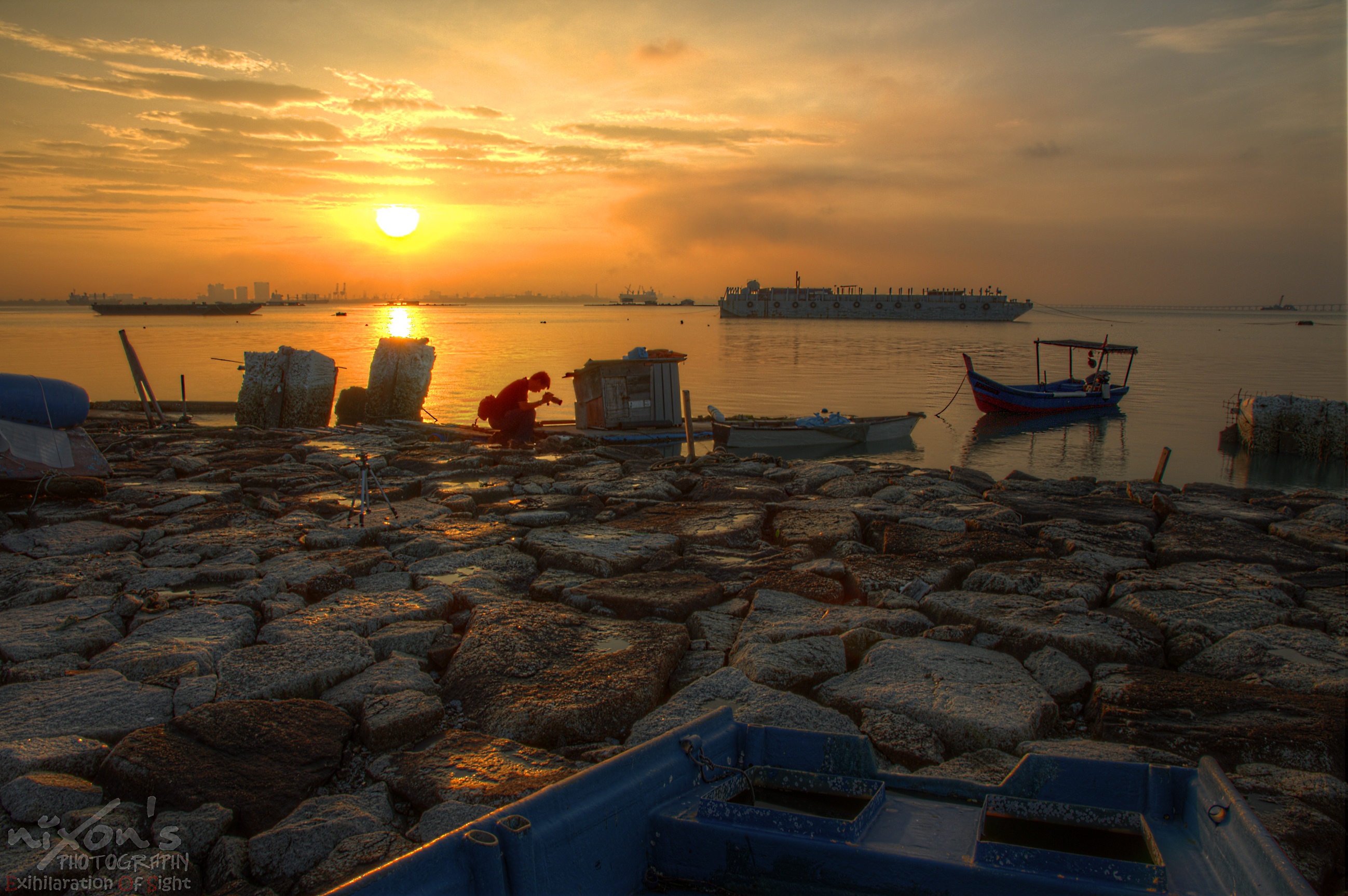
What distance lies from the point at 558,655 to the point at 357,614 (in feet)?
5.11

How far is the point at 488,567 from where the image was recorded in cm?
634

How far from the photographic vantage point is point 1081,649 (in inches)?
182

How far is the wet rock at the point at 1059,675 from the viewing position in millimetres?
4250

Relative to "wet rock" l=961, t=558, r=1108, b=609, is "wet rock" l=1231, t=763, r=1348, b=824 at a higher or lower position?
lower

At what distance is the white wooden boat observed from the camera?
59.1ft

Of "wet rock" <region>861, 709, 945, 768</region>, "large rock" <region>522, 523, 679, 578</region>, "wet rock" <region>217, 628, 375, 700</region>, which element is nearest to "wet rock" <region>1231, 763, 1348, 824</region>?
"wet rock" <region>861, 709, 945, 768</region>

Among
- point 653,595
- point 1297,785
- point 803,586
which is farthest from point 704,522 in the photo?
point 1297,785

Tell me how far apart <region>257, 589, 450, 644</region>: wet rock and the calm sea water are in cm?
1710

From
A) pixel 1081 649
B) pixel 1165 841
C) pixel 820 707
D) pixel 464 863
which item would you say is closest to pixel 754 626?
pixel 820 707

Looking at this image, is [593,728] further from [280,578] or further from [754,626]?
[280,578]

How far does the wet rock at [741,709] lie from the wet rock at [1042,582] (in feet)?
8.20

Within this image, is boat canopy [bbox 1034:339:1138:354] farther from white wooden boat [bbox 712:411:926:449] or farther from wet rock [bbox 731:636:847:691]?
wet rock [bbox 731:636:847:691]

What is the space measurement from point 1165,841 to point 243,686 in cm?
422

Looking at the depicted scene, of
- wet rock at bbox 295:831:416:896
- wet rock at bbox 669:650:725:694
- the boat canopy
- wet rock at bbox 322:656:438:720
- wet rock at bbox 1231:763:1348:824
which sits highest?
the boat canopy
